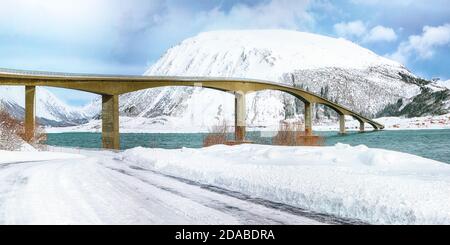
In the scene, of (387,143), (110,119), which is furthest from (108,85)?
(387,143)

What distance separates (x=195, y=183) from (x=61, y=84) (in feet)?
178

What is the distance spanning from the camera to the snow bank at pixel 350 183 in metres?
9.91

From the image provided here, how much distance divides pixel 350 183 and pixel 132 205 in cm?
598

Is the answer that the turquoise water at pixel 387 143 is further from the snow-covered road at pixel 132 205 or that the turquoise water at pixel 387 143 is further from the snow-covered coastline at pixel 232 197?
the snow-covered road at pixel 132 205

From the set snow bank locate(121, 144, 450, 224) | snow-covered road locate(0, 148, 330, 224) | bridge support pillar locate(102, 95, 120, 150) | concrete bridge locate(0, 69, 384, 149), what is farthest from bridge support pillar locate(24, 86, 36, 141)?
snow-covered road locate(0, 148, 330, 224)

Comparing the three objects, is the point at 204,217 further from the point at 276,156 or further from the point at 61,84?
the point at 61,84

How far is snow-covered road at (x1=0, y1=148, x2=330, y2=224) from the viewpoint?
9328 millimetres

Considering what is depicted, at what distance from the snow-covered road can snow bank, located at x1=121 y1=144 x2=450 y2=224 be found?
95 centimetres

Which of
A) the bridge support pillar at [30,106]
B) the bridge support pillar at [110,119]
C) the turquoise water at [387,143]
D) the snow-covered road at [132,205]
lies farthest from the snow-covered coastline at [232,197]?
the bridge support pillar at [110,119]

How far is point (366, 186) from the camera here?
477 inches

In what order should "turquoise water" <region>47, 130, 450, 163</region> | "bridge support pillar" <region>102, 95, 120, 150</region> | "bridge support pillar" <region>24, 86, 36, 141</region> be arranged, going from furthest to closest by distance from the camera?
"bridge support pillar" <region>102, 95, 120, 150</region> < "bridge support pillar" <region>24, 86, 36, 141</region> < "turquoise water" <region>47, 130, 450, 163</region>

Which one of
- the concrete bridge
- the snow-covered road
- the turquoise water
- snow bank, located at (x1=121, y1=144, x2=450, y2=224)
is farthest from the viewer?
the concrete bridge

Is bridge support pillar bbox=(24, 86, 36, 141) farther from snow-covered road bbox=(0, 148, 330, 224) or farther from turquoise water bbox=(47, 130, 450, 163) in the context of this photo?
snow-covered road bbox=(0, 148, 330, 224)

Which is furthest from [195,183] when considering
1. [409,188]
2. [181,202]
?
[409,188]
